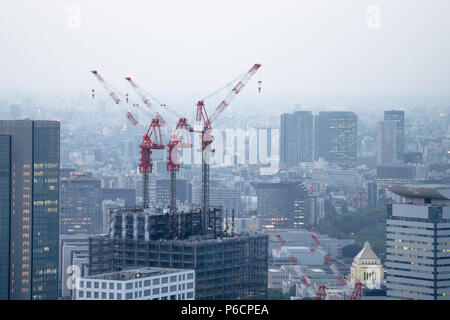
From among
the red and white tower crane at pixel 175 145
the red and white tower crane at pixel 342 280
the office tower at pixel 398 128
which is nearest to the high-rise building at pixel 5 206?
the red and white tower crane at pixel 175 145

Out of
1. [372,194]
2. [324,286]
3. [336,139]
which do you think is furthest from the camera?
[336,139]

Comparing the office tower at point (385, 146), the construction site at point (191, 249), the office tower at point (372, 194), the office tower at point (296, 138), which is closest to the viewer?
the construction site at point (191, 249)

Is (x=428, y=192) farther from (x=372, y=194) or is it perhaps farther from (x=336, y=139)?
(x=336, y=139)

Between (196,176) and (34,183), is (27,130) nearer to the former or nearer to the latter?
(34,183)

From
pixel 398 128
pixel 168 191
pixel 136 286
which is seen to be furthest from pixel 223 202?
pixel 136 286

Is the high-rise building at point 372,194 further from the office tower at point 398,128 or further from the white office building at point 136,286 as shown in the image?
the white office building at point 136,286

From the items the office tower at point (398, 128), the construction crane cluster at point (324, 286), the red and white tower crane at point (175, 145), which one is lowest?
the construction crane cluster at point (324, 286)

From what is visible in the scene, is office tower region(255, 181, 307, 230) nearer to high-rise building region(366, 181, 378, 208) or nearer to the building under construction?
high-rise building region(366, 181, 378, 208)

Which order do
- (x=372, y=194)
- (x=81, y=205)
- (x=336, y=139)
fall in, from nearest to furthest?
(x=81, y=205)
(x=372, y=194)
(x=336, y=139)
